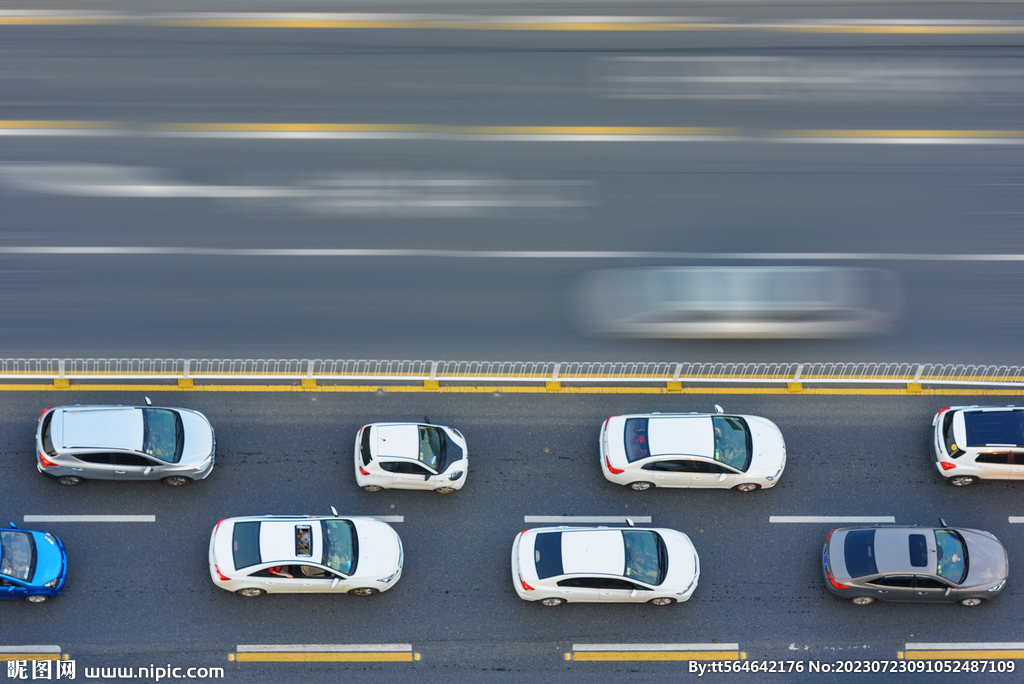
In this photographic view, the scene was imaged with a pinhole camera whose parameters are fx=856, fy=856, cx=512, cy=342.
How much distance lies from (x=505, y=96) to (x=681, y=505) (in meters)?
10.9

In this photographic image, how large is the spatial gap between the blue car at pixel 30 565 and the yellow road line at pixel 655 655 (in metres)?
10.3

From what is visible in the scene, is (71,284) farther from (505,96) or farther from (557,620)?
(557,620)

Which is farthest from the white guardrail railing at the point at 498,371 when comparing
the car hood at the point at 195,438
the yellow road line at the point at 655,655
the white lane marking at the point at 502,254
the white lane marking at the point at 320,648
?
the yellow road line at the point at 655,655

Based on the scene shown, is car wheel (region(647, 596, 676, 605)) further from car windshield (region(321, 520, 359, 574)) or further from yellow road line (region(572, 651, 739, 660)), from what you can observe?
car windshield (region(321, 520, 359, 574))

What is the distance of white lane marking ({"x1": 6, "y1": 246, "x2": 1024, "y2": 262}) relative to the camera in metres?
19.5

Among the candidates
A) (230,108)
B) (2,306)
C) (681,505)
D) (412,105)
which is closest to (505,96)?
(412,105)

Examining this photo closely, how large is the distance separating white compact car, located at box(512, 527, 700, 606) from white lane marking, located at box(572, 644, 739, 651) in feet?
3.05

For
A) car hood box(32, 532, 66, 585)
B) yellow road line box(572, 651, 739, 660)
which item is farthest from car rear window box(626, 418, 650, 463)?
car hood box(32, 532, 66, 585)

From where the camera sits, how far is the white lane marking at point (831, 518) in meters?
18.3

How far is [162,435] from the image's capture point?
1722 centimetres

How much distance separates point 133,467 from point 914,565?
51.5 ft

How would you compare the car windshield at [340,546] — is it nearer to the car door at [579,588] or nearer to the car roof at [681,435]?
the car door at [579,588]

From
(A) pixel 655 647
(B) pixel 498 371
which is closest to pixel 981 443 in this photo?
Answer: (A) pixel 655 647

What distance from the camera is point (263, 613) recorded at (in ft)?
56.1
